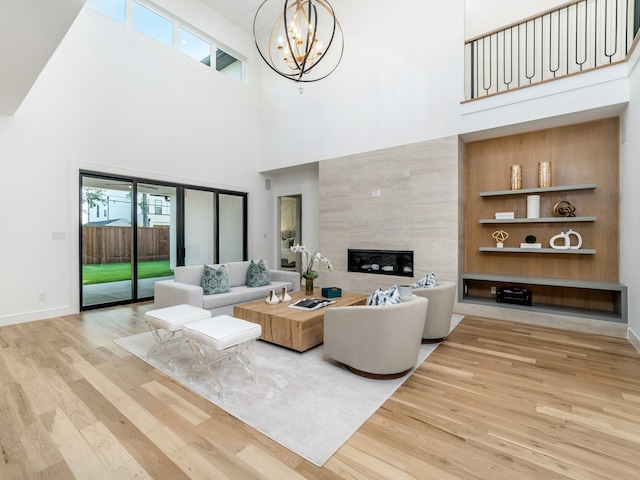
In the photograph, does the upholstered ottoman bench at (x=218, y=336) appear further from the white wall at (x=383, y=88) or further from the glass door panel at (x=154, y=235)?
the white wall at (x=383, y=88)

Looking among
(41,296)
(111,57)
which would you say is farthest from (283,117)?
(41,296)

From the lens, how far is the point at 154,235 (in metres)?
6.04

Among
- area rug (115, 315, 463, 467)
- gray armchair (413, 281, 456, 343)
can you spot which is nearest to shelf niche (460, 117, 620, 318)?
gray armchair (413, 281, 456, 343)

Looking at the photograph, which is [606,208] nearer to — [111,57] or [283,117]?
[283,117]

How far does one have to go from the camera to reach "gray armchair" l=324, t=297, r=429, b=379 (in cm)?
254

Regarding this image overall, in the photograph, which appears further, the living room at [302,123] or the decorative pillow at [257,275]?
the decorative pillow at [257,275]

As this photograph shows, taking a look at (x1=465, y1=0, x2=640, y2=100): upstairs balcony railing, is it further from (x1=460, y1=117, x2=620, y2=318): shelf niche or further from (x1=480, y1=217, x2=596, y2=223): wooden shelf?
(x1=480, y1=217, x2=596, y2=223): wooden shelf

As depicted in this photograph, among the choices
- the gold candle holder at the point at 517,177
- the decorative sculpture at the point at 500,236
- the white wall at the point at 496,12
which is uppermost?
the white wall at the point at 496,12

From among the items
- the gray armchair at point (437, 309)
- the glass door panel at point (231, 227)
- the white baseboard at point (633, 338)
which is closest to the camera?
the white baseboard at point (633, 338)

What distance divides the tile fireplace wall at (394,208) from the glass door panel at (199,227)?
2666 millimetres

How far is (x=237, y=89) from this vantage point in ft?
24.7

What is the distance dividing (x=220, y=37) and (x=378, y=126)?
176 inches

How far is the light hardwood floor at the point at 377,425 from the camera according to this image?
1.66m

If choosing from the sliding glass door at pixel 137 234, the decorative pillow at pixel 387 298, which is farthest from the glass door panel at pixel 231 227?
the decorative pillow at pixel 387 298
